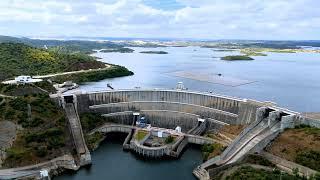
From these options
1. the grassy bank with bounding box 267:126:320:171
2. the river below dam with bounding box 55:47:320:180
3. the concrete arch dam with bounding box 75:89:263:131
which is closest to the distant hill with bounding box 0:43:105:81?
the river below dam with bounding box 55:47:320:180

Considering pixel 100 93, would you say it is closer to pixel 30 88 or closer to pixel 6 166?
pixel 30 88

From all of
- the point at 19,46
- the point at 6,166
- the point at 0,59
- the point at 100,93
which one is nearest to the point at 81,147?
the point at 6,166

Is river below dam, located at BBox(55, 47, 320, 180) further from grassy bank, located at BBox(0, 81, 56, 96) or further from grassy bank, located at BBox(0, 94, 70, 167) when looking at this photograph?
grassy bank, located at BBox(0, 81, 56, 96)

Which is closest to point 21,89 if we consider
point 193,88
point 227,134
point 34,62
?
point 227,134

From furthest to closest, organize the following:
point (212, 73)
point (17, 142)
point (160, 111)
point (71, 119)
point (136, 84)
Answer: point (212, 73)
point (136, 84)
point (160, 111)
point (71, 119)
point (17, 142)

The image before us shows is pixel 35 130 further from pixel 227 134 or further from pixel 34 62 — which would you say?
pixel 34 62

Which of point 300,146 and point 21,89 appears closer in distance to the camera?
point 300,146
